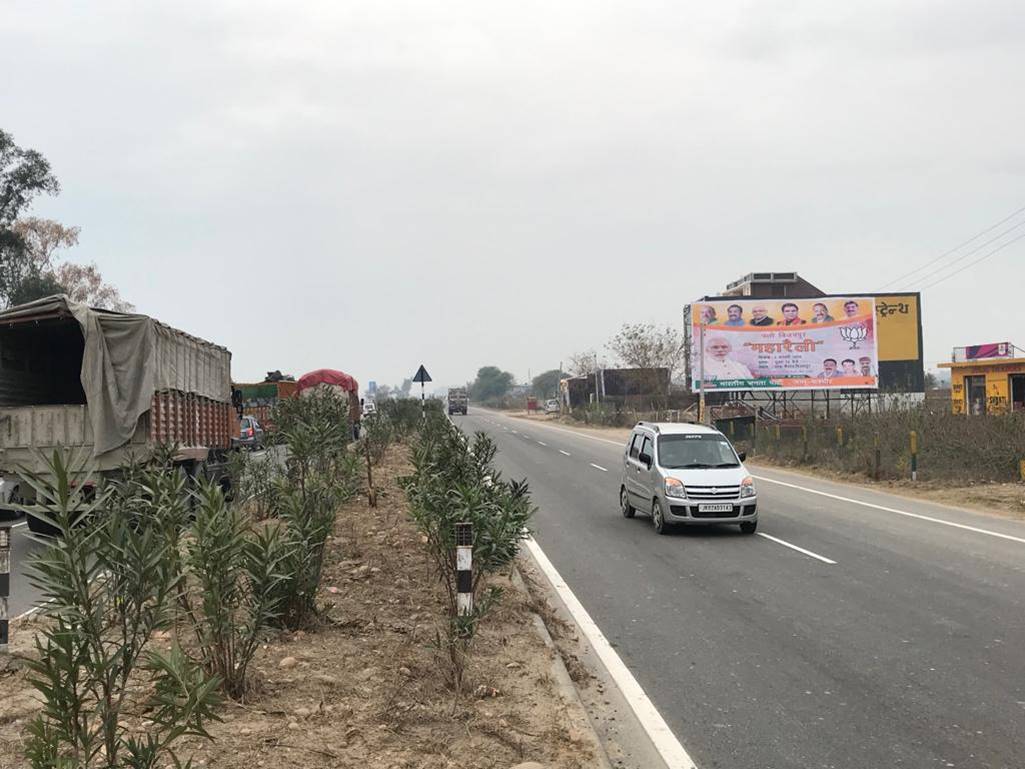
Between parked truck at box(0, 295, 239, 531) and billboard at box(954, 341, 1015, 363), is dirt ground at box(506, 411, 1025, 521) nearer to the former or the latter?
parked truck at box(0, 295, 239, 531)

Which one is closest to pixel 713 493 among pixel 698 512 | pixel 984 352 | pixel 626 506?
pixel 698 512

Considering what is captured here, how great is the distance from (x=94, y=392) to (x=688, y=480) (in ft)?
28.0

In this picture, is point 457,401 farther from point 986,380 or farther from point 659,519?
point 659,519

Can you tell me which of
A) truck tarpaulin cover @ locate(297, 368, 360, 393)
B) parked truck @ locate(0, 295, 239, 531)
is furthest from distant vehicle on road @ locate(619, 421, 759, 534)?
truck tarpaulin cover @ locate(297, 368, 360, 393)

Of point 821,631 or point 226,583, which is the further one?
point 821,631

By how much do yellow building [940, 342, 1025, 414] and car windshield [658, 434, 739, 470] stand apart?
946 inches

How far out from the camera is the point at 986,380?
37.7 meters

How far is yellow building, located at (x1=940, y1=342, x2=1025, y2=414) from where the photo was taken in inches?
1406

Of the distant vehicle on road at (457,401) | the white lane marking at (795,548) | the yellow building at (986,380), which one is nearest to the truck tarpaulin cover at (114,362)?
the white lane marking at (795,548)

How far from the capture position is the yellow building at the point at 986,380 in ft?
117

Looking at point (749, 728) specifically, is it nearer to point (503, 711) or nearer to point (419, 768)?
point (503, 711)

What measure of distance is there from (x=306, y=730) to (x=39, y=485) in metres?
1.98

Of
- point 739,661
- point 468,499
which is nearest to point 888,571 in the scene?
point 739,661

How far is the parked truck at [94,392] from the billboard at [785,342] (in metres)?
32.2
